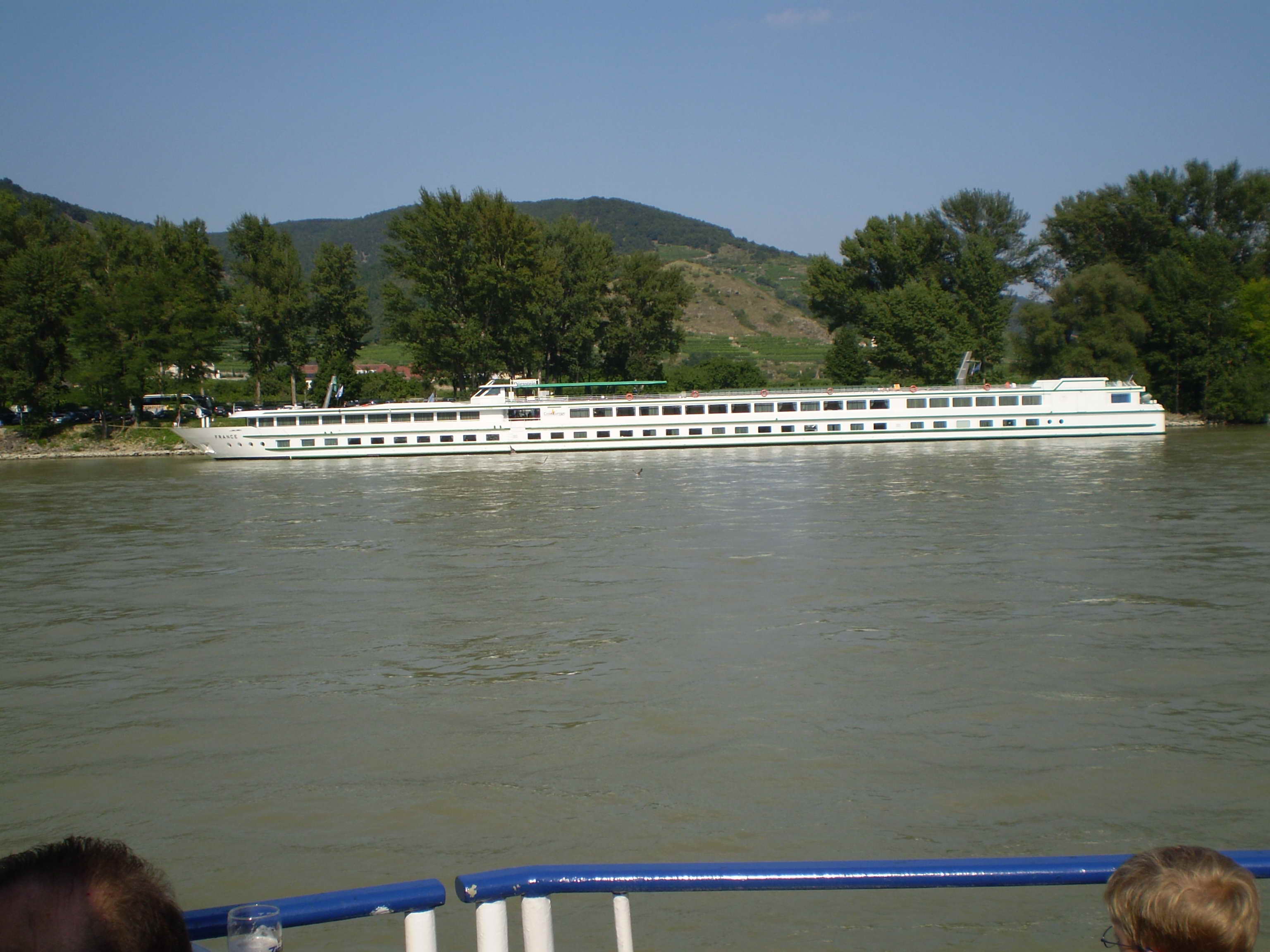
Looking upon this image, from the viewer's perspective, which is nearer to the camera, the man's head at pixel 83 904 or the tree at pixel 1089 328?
the man's head at pixel 83 904

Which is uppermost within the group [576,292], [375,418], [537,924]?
[576,292]

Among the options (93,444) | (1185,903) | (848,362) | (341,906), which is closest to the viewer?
(1185,903)

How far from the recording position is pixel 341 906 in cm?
235

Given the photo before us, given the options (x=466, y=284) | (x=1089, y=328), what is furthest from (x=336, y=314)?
(x=1089, y=328)

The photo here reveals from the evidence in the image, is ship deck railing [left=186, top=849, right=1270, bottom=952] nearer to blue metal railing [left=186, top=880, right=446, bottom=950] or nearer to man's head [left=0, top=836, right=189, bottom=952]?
blue metal railing [left=186, top=880, right=446, bottom=950]

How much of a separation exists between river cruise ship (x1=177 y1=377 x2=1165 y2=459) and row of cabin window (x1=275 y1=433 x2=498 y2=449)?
0.14ft

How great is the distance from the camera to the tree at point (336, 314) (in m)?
62.4

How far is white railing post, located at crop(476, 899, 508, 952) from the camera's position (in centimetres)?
261

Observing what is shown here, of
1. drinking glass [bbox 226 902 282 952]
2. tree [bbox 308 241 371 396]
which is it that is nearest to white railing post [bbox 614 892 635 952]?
drinking glass [bbox 226 902 282 952]

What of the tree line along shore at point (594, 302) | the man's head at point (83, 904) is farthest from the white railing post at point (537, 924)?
the tree line along shore at point (594, 302)

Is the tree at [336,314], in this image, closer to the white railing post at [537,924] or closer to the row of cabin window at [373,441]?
the row of cabin window at [373,441]

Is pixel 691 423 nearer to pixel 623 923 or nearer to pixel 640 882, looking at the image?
pixel 623 923

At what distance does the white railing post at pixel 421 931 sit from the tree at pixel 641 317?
68691 mm

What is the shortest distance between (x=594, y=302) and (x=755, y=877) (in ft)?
224
